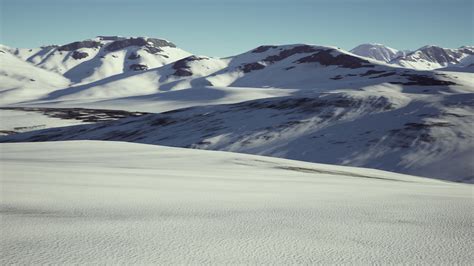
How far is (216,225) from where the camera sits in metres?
4.22

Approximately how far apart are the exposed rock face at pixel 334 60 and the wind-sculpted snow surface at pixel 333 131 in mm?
92247

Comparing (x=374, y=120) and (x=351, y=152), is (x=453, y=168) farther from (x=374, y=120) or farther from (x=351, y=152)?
(x=374, y=120)

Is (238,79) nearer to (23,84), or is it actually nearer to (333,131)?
(23,84)

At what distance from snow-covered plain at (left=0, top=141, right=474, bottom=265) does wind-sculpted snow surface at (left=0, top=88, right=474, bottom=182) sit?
19705 millimetres

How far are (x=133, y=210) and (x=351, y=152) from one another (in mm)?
24511

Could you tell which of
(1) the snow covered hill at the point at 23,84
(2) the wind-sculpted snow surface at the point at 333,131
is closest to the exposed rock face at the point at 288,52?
(1) the snow covered hill at the point at 23,84

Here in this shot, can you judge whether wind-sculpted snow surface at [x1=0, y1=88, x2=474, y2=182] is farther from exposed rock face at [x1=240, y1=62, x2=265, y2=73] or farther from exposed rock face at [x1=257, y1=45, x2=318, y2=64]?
exposed rock face at [x1=257, y1=45, x2=318, y2=64]

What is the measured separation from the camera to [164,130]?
1533 inches

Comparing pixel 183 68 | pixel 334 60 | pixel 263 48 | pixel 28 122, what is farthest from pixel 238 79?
pixel 28 122

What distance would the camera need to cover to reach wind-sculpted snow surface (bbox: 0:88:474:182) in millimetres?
26297

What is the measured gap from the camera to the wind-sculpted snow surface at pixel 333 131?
86.3 ft

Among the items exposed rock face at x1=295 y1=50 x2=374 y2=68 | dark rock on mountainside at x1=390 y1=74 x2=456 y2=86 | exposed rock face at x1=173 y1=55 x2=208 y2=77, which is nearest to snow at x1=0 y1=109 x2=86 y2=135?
dark rock on mountainside at x1=390 y1=74 x2=456 y2=86

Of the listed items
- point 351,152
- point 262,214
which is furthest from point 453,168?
point 262,214

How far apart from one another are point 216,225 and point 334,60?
472 feet
